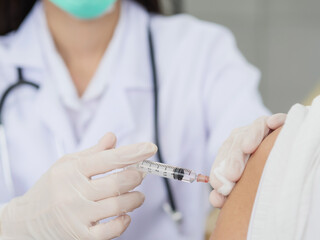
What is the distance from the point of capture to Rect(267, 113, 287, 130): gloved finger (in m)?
0.67

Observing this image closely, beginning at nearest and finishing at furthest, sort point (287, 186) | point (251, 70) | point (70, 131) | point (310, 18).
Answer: point (287, 186) < point (70, 131) < point (251, 70) < point (310, 18)

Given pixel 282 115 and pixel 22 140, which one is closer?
pixel 282 115

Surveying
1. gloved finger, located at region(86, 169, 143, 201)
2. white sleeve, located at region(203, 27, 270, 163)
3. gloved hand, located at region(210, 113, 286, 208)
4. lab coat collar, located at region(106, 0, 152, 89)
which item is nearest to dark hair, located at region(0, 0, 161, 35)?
lab coat collar, located at region(106, 0, 152, 89)

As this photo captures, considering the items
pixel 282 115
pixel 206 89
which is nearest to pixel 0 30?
pixel 206 89

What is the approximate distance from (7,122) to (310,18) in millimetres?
1915

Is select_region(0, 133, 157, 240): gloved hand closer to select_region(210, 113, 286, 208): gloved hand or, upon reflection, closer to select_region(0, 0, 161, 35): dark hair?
A: select_region(210, 113, 286, 208): gloved hand

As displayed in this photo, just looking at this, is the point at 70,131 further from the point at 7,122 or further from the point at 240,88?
the point at 240,88

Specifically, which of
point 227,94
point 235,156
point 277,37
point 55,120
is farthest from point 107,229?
point 277,37

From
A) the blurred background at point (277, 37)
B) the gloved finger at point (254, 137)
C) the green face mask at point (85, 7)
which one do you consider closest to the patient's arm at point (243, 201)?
the gloved finger at point (254, 137)

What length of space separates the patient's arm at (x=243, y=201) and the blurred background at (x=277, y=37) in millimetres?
1785

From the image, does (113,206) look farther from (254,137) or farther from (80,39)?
(80,39)

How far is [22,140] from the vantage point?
1026 mm

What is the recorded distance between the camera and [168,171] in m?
0.71

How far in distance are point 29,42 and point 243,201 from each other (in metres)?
0.77
